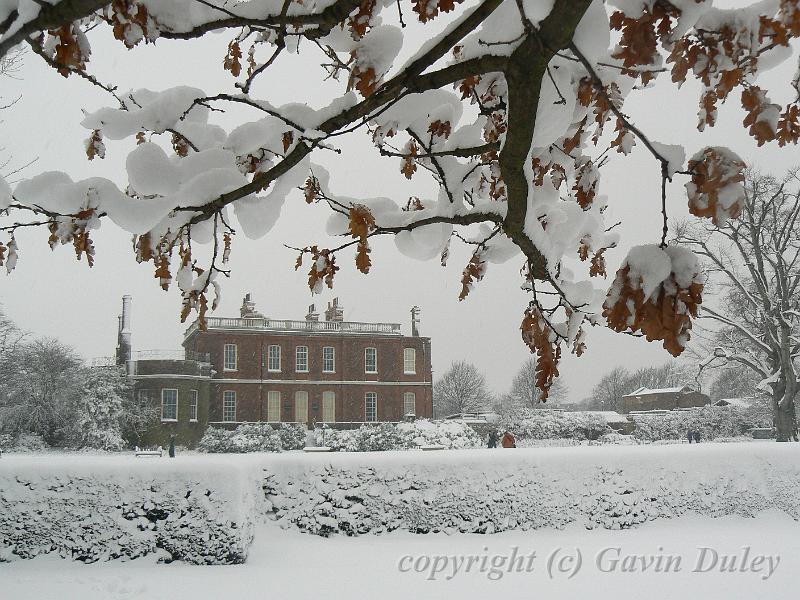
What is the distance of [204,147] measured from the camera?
8.58ft

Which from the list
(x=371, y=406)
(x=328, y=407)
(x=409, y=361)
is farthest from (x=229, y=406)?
(x=409, y=361)

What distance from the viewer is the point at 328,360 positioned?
130ft

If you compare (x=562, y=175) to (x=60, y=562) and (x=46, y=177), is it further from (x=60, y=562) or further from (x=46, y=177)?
(x=60, y=562)

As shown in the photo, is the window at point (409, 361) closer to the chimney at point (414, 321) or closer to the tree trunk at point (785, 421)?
the chimney at point (414, 321)

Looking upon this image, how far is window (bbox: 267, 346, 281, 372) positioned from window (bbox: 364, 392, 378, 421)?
223 inches

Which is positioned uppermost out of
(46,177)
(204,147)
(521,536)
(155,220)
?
(204,147)

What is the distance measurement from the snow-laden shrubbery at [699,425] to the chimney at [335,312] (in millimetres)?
18554

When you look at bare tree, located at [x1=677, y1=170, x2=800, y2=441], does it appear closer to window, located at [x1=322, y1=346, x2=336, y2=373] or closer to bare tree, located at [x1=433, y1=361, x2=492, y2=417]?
window, located at [x1=322, y1=346, x2=336, y2=373]

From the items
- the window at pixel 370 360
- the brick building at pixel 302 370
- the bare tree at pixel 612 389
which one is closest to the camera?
the brick building at pixel 302 370

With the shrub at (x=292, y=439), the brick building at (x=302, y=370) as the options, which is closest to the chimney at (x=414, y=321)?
the brick building at (x=302, y=370)

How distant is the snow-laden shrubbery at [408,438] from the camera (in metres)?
25.1

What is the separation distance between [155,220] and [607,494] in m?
9.96

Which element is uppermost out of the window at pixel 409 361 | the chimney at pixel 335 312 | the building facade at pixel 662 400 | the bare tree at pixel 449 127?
the chimney at pixel 335 312

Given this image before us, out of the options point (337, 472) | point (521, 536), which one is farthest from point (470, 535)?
point (337, 472)
